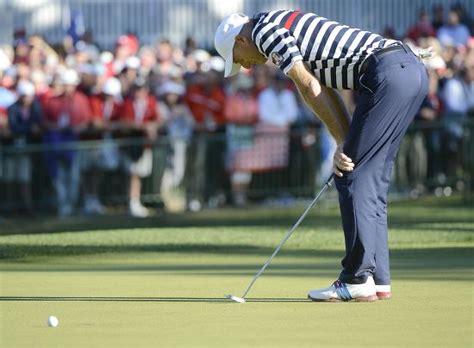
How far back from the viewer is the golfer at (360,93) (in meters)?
9.30

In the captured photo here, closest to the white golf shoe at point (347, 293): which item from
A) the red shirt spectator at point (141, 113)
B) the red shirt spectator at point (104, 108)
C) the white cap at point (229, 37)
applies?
the white cap at point (229, 37)

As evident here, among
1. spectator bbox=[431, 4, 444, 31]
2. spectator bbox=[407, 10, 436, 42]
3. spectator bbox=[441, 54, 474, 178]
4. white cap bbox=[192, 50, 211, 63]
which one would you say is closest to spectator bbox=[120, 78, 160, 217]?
white cap bbox=[192, 50, 211, 63]

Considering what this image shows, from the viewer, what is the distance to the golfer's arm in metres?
9.32

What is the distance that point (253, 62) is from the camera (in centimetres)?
974

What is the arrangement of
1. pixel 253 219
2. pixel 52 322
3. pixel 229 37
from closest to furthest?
pixel 52 322
pixel 229 37
pixel 253 219

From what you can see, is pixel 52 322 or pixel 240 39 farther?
pixel 240 39

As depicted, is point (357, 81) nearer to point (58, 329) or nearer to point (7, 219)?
point (58, 329)

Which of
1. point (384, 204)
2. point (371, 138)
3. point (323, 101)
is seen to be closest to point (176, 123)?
point (384, 204)

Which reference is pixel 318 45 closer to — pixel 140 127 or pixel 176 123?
pixel 140 127

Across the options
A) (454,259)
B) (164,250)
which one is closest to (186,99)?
(164,250)

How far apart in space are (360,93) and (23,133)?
40.1ft

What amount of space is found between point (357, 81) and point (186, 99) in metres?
12.7

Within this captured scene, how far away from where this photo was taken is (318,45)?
9320 mm

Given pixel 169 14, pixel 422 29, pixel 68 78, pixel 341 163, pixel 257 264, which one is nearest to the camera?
pixel 341 163
